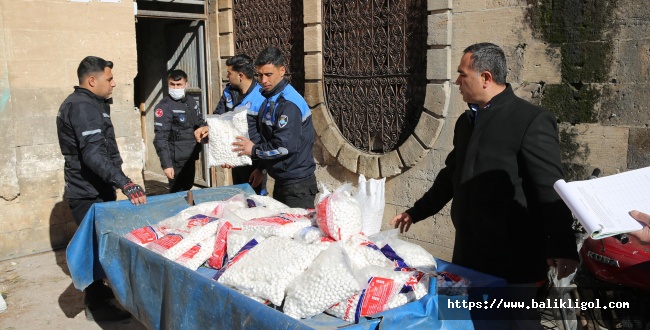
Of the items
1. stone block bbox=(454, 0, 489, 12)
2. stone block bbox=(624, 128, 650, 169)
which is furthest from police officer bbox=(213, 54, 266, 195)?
stone block bbox=(624, 128, 650, 169)

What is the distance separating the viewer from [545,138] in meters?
2.61

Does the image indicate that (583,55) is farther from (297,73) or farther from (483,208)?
(297,73)

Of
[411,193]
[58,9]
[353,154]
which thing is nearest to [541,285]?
[411,193]

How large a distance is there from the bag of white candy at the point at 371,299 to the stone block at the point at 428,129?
329 cm

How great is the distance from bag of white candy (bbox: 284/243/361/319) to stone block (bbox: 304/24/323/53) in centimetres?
456

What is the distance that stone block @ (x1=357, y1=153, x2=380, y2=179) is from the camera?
20.3 feet

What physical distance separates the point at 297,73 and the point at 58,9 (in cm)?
276

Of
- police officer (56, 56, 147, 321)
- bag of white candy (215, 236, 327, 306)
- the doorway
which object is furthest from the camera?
the doorway

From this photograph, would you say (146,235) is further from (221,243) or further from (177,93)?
(177,93)

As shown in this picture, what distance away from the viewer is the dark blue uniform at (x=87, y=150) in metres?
4.37

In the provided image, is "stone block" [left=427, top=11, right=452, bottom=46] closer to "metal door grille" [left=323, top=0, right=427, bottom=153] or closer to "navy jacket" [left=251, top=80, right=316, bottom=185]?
"metal door grille" [left=323, top=0, right=427, bottom=153]

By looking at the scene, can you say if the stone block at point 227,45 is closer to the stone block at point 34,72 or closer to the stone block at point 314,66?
the stone block at point 314,66

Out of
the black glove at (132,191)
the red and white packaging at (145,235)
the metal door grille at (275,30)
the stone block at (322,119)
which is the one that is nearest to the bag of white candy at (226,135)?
the black glove at (132,191)

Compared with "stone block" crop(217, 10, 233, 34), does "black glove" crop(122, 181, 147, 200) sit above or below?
below
